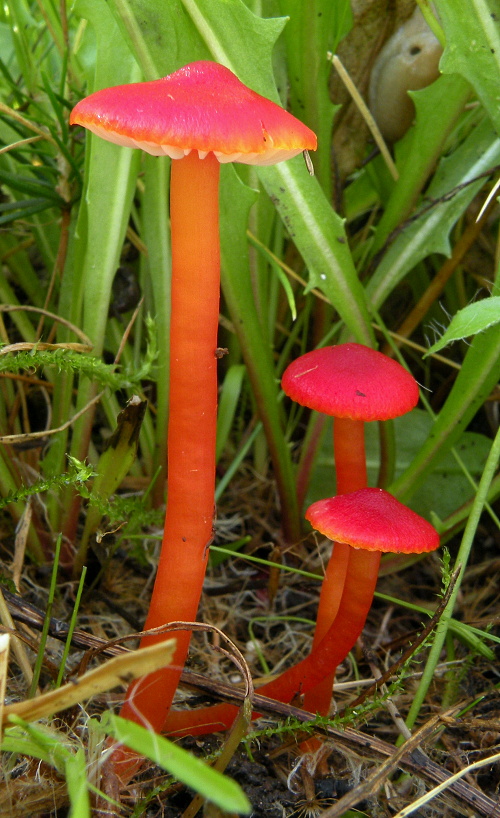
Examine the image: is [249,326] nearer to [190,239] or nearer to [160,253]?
[160,253]

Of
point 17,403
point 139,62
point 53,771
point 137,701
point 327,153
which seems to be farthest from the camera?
point 327,153

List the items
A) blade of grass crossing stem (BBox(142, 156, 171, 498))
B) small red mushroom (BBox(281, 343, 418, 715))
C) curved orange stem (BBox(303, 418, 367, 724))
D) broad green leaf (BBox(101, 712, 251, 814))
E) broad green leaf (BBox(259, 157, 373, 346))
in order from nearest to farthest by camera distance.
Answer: broad green leaf (BBox(101, 712, 251, 814)) → small red mushroom (BBox(281, 343, 418, 715)) → curved orange stem (BBox(303, 418, 367, 724)) → broad green leaf (BBox(259, 157, 373, 346)) → blade of grass crossing stem (BBox(142, 156, 171, 498))

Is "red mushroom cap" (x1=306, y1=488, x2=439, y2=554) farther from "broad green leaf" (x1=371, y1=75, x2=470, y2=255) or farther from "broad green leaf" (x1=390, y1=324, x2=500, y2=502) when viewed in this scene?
"broad green leaf" (x1=371, y1=75, x2=470, y2=255)

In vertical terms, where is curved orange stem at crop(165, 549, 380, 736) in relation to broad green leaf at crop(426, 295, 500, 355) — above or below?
below

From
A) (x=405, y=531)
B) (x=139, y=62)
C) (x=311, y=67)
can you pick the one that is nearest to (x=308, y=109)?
(x=311, y=67)

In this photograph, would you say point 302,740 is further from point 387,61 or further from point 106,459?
point 387,61

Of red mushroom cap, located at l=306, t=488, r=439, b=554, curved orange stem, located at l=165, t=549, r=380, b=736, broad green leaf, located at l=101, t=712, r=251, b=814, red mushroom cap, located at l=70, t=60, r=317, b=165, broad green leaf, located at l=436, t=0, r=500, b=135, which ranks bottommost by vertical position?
curved orange stem, located at l=165, t=549, r=380, b=736

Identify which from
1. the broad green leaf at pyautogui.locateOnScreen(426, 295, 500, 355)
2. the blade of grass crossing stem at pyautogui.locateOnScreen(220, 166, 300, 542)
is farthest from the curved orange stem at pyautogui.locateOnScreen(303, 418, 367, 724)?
the blade of grass crossing stem at pyautogui.locateOnScreen(220, 166, 300, 542)
